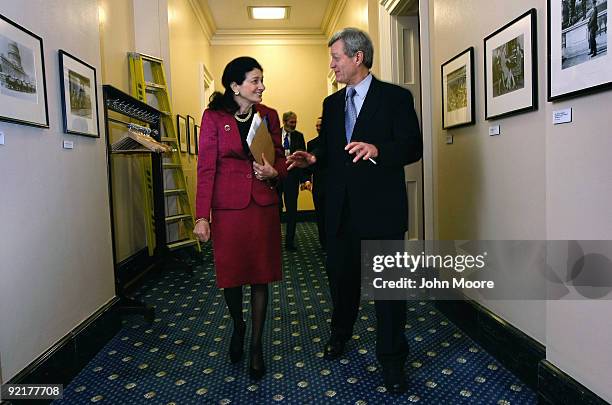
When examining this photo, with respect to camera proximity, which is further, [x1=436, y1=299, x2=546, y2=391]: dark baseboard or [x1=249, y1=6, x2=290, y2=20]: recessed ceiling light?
[x1=249, y1=6, x2=290, y2=20]: recessed ceiling light

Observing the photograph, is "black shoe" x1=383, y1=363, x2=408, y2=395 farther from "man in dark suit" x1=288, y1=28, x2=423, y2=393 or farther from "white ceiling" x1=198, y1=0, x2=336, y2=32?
"white ceiling" x1=198, y1=0, x2=336, y2=32

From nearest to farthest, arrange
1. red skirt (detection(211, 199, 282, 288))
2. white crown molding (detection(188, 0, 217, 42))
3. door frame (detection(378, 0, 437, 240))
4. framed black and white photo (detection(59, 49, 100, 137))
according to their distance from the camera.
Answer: red skirt (detection(211, 199, 282, 288)) → framed black and white photo (detection(59, 49, 100, 137)) → door frame (detection(378, 0, 437, 240)) → white crown molding (detection(188, 0, 217, 42))

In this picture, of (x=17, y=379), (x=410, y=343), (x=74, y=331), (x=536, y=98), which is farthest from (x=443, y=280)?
(x=17, y=379)

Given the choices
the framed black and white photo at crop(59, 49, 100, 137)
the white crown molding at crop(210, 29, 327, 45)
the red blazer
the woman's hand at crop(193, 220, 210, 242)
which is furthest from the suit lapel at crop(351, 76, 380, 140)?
the white crown molding at crop(210, 29, 327, 45)

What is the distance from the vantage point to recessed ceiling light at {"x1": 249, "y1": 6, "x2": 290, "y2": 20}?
7.63 m

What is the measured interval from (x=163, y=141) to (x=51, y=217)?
2.55 metres

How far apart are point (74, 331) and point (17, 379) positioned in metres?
0.52

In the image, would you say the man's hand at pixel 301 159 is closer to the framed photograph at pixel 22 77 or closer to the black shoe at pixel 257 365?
the black shoe at pixel 257 365

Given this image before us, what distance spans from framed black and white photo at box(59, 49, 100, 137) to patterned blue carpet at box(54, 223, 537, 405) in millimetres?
1287

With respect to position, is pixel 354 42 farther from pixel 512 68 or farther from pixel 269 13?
pixel 269 13

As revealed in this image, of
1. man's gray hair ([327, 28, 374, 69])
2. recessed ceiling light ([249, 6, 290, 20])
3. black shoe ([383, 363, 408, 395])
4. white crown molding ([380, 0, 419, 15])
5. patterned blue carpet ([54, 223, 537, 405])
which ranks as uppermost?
recessed ceiling light ([249, 6, 290, 20])

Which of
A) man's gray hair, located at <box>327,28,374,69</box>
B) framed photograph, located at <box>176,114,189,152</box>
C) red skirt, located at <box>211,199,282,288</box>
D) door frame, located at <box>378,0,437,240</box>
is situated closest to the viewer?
man's gray hair, located at <box>327,28,374,69</box>

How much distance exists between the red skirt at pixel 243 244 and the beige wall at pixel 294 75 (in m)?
6.56

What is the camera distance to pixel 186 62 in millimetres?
6180
